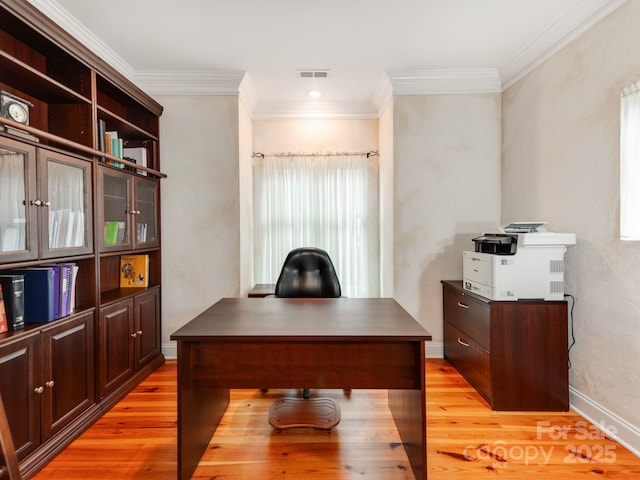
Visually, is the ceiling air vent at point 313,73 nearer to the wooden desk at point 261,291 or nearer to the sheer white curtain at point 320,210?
the sheer white curtain at point 320,210

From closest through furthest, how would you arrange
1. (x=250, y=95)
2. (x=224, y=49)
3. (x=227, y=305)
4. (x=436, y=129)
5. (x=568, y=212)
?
(x=227, y=305)
(x=568, y=212)
(x=224, y=49)
(x=436, y=129)
(x=250, y=95)

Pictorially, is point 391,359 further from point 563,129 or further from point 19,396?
point 563,129

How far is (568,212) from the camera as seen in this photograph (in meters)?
2.34

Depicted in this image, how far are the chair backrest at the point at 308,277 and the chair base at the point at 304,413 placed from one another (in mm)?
741

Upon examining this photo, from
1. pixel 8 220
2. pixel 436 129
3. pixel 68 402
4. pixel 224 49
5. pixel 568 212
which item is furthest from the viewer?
pixel 436 129

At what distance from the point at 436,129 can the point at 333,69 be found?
3.60ft

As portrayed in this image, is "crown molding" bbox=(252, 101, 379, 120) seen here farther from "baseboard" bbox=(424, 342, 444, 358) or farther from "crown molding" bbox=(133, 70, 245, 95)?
"baseboard" bbox=(424, 342, 444, 358)

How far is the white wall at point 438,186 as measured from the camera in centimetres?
319

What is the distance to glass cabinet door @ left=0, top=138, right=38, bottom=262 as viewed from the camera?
5.22 feet

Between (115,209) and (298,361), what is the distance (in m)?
1.80

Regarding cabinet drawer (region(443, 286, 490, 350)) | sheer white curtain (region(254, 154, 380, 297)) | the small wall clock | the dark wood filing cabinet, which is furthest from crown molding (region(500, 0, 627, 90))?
the small wall clock

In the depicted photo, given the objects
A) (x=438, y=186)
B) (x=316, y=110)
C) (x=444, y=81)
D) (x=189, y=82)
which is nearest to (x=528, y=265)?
Result: (x=438, y=186)

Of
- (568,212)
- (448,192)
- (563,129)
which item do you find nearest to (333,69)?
(448,192)

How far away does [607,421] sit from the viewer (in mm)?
2020
